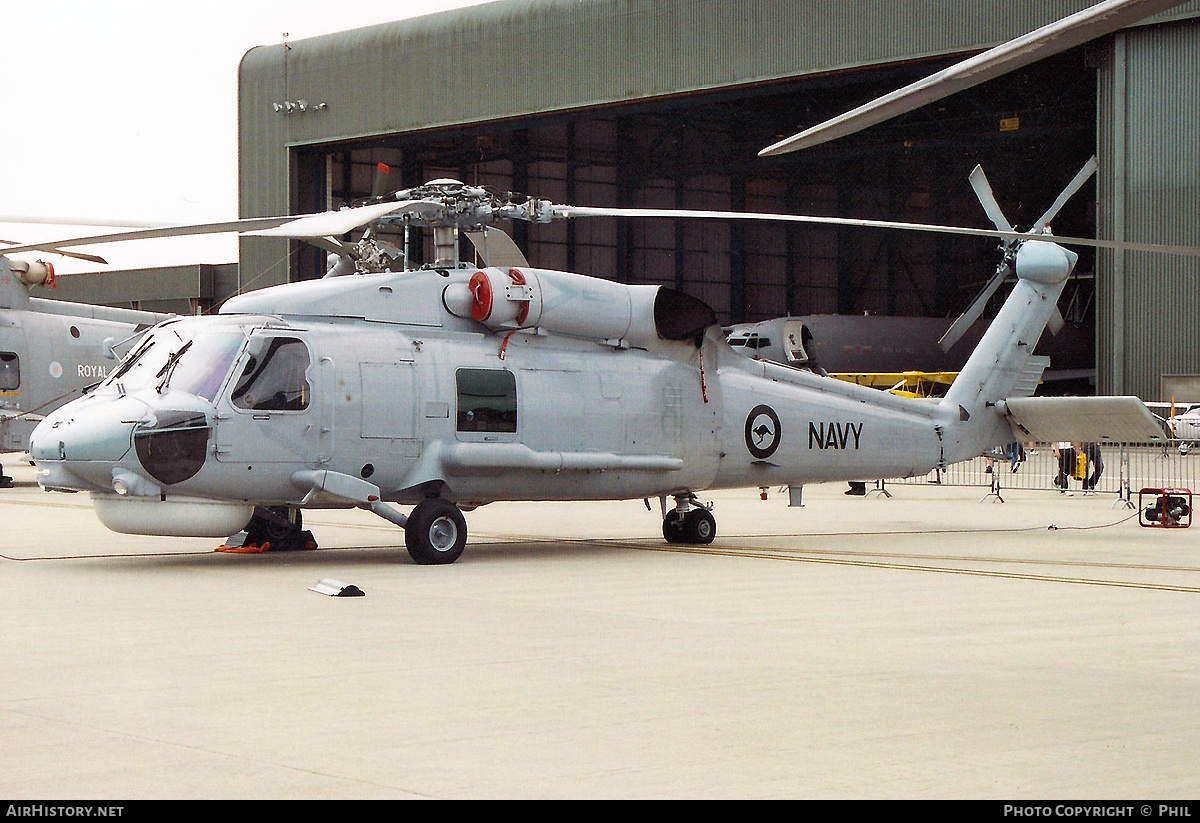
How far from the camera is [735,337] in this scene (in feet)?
166

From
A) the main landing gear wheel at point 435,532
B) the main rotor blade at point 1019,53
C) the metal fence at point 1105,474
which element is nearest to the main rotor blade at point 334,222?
the main landing gear wheel at point 435,532

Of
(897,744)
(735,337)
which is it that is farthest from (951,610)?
(735,337)

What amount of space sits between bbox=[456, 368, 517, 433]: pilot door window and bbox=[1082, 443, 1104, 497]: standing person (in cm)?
1701

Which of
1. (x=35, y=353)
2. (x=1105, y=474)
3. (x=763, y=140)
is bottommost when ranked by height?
(x=1105, y=474)

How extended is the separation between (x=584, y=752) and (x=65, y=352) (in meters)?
23.7

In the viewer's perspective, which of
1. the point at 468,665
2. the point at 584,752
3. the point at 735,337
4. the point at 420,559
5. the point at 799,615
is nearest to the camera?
the point at 584,752

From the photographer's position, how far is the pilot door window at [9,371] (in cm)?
2605

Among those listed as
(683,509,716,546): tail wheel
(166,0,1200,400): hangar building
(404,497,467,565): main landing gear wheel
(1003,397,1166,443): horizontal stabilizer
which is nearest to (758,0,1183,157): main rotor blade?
(404,497,467,565): main landing gear wheel

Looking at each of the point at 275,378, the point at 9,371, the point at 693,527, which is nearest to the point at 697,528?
the point at 693,527

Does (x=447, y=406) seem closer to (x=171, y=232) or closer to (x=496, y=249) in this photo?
(x=496, y=249)

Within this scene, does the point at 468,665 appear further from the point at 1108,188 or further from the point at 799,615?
the point at 1108,188

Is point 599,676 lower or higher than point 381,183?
lower

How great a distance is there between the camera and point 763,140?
193ft

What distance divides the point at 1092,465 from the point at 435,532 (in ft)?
62.4
